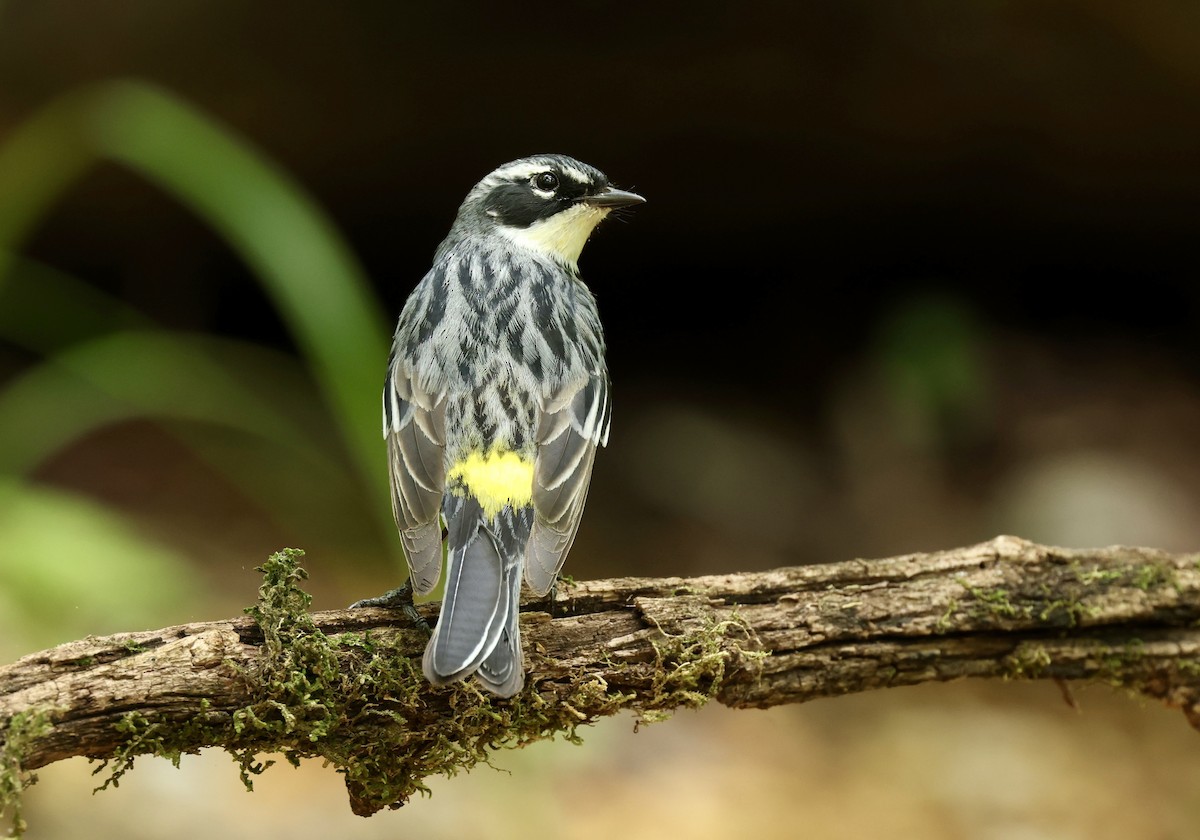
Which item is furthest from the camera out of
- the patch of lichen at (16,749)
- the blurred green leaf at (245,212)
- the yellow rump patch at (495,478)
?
the blurred green leaf at (245,212)

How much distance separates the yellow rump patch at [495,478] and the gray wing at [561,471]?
0.04 m

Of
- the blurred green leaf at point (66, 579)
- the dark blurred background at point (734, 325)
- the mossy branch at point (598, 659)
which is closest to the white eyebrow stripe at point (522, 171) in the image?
the dark blurred background at point (734, 325)

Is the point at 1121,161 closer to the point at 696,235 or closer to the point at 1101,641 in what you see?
the point at 696,235

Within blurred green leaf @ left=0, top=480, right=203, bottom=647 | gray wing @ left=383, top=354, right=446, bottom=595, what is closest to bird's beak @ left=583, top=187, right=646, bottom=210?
gray wing @ left=383, top=354, right=446, bottom=595

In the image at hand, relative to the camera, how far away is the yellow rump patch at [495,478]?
14.1 feet

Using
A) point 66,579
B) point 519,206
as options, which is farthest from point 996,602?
point 66,579

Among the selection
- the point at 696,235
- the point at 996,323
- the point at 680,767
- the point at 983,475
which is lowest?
the point at 680,767

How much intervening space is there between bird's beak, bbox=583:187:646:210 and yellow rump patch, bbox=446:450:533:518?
1671 millimetres

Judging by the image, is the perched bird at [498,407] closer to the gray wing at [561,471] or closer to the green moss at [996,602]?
the gray wing at [561,471]

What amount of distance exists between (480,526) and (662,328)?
7694 millimetres

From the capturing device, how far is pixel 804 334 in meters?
11.5

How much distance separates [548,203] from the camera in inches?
227

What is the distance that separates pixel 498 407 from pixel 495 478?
35cm

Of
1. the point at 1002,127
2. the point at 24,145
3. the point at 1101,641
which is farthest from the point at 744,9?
the point at 1101,641
